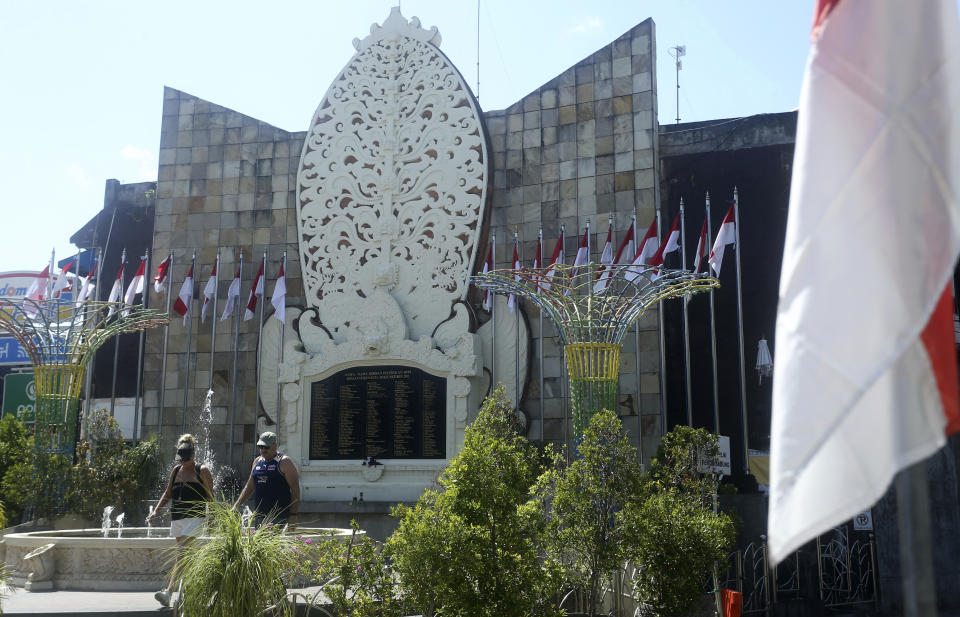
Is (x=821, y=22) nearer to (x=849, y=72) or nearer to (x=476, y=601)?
(x=849, y=72)

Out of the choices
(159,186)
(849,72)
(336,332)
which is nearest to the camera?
(849,72)

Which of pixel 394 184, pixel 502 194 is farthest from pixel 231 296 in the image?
pixel 502 194

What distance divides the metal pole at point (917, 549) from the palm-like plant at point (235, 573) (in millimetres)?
5453

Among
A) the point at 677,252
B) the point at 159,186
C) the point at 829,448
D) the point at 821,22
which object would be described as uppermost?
the point at 159,186

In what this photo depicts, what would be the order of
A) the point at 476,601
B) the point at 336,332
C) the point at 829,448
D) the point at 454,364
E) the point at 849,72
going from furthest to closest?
the point at 336,332
the point at 454,364
the point at 476,601
the point at 849,72
the point at 829,448

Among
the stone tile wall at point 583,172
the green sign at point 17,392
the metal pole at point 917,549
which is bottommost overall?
the metal pole at point 917,549

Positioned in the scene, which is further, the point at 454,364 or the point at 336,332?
the point at 336,332

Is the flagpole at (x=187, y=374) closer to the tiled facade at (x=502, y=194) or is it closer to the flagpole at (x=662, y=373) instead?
the tiled facade at (x=502, y=194)

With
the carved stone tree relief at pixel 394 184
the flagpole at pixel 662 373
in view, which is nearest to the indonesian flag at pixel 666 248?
the flagpole at pixel 662 373

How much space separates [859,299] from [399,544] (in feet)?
18.1

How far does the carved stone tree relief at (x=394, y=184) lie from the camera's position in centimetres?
1741

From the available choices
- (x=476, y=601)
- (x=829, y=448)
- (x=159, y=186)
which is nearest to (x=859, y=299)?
(x=829, y=448)

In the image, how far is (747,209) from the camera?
16.8 meters

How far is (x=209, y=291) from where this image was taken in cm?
1847
